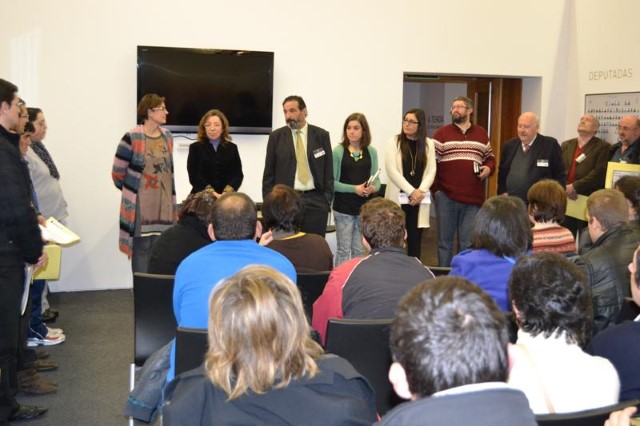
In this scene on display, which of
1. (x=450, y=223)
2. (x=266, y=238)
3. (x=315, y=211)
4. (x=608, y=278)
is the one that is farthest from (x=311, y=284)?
(x=450, y=223)

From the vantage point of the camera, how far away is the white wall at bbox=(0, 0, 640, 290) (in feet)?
21.7

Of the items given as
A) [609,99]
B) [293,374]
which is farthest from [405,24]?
[293,374]

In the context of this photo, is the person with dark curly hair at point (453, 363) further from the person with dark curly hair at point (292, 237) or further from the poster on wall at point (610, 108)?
the poster on wall at point (610, 108)

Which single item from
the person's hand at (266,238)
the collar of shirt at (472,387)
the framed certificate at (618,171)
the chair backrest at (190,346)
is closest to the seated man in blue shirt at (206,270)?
the chair backrest at (190,346)

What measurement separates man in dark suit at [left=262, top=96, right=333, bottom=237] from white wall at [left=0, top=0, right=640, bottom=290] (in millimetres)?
1181

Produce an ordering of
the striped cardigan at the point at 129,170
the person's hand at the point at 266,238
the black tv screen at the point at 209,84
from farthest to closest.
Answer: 1. the black tv screen at the point at 209,84
2. the striped cardigan at the point at 129,170
3. the person's hand at the point at 266,238

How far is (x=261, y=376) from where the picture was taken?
1739mm

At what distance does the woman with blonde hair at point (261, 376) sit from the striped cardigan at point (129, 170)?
4.19 m

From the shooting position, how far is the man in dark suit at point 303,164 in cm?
616

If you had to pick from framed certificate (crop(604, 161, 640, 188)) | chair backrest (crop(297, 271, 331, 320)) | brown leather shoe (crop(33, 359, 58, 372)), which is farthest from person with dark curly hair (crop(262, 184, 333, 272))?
framed certificate (crop(604, 161, 640, 188))

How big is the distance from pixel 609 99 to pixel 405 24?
2.23 metres

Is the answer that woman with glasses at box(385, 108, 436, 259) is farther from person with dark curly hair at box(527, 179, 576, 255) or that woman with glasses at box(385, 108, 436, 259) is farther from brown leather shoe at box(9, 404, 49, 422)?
brown leather shoe at box(9, 404, 49, 422)

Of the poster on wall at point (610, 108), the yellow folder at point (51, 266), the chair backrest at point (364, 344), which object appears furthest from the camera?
the poster on wall at point (610, 108)

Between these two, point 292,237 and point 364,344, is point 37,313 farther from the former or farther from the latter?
point 364,344
